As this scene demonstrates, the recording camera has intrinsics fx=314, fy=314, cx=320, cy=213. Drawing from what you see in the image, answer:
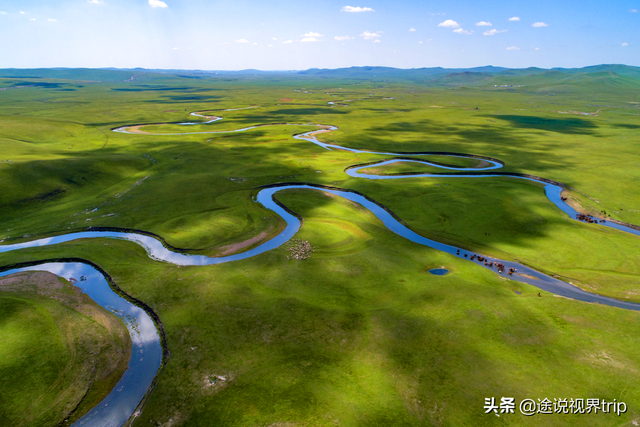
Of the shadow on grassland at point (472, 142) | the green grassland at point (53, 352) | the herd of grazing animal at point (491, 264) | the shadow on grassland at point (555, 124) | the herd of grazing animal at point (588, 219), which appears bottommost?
the green grassland at point (53, 352)

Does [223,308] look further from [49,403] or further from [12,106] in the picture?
[12,106]

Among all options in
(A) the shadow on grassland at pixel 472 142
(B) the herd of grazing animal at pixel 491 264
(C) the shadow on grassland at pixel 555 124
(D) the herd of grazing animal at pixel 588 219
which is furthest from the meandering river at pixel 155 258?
(C) the shadow on grassland at pixel 555 124

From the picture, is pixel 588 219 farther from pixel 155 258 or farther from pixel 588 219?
pixel 155 258

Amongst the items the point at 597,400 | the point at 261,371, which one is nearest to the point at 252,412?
the point at 261,371

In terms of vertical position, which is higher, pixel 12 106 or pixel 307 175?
pixel 12 106

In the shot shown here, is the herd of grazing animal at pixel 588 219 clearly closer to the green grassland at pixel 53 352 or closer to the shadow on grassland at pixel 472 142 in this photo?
the shadow on grassland at pixel 472 142

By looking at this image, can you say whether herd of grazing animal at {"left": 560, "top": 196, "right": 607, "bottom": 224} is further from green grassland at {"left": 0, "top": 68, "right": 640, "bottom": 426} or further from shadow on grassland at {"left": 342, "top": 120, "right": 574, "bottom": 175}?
shadow on grassland at {"left": 342, "top": 120, "right": 574, "bottom": 175}
